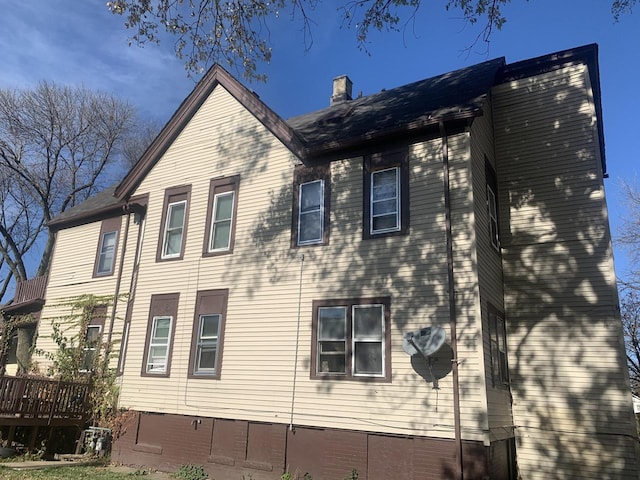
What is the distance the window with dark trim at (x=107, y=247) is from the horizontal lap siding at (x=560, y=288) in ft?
41.1

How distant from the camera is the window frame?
10.5m

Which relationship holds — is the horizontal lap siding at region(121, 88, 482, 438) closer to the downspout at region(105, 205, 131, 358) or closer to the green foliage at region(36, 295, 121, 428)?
the green foliage at region(36, 295, 121, 428)

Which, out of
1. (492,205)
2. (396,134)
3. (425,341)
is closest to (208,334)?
(425,341)

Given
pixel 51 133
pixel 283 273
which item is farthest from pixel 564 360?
pixel 51 133

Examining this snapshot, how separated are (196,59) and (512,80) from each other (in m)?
8.92

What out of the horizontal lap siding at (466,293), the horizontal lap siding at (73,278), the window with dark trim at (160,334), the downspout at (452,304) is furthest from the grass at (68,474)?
the horizontal lap siding at (466,293)

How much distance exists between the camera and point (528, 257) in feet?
40.3

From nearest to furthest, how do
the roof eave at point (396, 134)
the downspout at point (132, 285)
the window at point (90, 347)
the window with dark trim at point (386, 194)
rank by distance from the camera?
the roof eave at point (396, 134) < the window with dark trim at point (386, 194) < the downspout at point (132, 285) < the window at point (90, 347)

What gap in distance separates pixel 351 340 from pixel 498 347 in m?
3.30

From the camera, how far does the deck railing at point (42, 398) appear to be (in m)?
12.6

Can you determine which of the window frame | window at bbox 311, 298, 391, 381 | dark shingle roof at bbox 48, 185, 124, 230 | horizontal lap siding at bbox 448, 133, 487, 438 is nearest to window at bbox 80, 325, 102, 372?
dark shingle roof at bbox 48, 185, 124, 230

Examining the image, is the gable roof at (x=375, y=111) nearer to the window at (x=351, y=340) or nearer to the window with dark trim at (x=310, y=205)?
the window with dark trim at (x=310, y=205)

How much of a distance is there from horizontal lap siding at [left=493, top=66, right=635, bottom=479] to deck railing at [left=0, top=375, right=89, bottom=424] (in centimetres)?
1175

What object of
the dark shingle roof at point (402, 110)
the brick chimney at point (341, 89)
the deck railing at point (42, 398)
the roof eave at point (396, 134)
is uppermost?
the brick chimney at point (341, 89)
